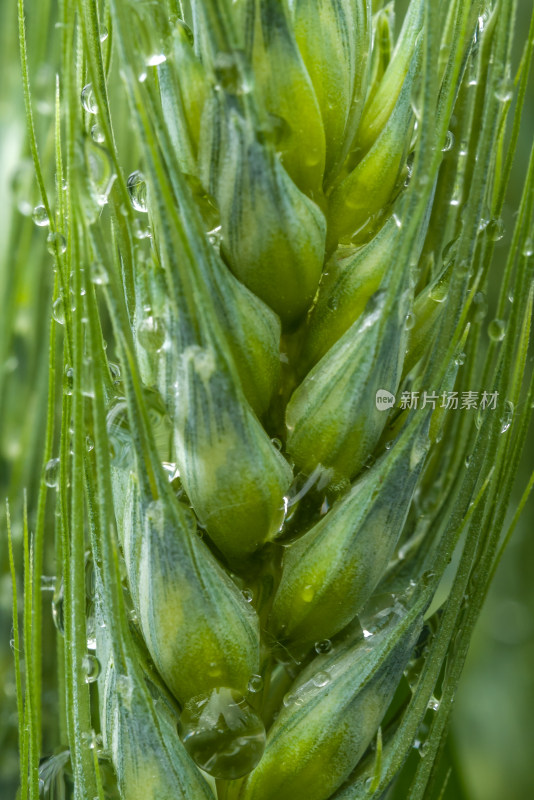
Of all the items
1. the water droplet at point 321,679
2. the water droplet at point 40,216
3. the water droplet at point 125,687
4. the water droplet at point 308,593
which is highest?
the water droplet at point 40,216

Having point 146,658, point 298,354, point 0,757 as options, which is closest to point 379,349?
point 298,354

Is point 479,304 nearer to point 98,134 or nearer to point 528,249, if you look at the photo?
point 528,249

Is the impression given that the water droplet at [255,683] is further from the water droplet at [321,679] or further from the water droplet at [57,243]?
the water droplet at [57,243]

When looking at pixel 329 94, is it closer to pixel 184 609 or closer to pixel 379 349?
pixel 379 349

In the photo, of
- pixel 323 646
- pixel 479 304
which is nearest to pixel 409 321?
pixel 479 304

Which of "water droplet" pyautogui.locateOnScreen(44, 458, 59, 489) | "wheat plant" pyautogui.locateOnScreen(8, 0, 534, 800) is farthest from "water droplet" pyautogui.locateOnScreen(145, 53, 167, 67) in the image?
"water droplet" pyautogui.locateOnScreen(44, 458, 59, 489)

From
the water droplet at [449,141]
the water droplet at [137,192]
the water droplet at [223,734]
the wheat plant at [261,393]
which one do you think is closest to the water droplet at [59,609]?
the wheat plant at [261,393]

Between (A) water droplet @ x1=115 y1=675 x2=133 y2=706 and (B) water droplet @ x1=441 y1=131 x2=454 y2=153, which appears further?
(B) water droplet @ x1=441 y1=131 x2=454 y2=153

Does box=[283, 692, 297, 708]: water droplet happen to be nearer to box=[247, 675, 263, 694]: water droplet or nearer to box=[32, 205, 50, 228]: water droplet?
box=[247, 675, 263, 694]: water droplet
